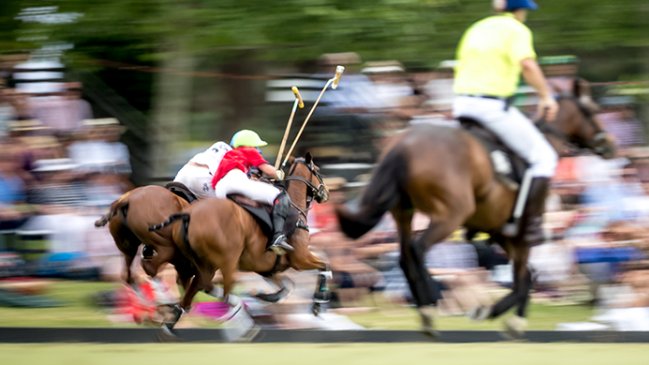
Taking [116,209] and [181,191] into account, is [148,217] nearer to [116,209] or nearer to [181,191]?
[116,209]

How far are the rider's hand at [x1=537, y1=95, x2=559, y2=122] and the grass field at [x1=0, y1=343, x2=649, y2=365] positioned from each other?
158 cm

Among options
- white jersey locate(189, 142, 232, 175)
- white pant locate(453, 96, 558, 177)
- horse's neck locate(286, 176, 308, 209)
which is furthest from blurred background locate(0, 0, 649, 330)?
white pant locate(453, 96, 558, 177)

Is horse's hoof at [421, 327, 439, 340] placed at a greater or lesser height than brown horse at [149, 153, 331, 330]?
greater

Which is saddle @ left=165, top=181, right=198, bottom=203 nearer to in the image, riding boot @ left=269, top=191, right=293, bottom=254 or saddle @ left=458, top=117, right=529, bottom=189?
riding boot @ left=269, top=191, right=293, bottom=254

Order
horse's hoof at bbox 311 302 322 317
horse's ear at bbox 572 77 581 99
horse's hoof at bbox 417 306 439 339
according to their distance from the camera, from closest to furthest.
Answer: horse's hoof at bbox 417 306 439 339
horse's ear at bbox 572 77 581 99
horse's hoof at bbox 311 302 322 317

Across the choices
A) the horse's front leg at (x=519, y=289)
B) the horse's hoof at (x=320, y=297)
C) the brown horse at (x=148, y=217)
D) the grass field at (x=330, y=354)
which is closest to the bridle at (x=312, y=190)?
the horse's hoof at (x=320, y=297)

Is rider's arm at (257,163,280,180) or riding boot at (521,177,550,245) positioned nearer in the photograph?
riding boot at (521,177,550,245)

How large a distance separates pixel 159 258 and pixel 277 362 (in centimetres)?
278

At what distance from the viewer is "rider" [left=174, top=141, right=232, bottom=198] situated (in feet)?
35.3

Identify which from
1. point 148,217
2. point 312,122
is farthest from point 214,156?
point 312,122

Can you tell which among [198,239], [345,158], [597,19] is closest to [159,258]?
[198,239]

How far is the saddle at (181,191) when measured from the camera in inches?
424

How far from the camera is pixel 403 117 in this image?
12.0m

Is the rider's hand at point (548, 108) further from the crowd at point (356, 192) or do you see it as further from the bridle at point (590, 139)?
the crowd at point (356, 192)
